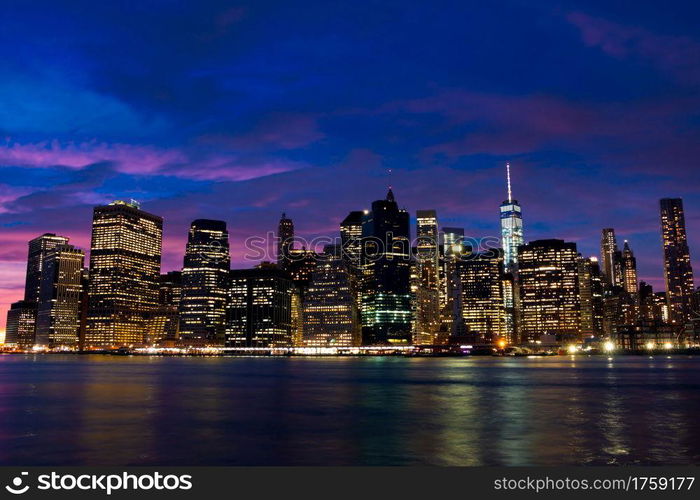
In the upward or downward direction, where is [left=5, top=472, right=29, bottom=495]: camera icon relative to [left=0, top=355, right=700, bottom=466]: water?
upward

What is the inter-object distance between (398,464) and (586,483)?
8957 mm

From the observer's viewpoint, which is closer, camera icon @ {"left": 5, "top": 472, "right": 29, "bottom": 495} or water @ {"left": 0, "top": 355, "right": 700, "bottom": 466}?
camera icon @ {"left": 5, "top": 472, "right": 29, "bottom": 495}

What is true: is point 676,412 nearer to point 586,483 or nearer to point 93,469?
point 586,483

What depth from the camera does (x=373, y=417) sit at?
4853 cm

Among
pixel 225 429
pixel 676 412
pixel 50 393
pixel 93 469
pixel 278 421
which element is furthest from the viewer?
pixel 50 393

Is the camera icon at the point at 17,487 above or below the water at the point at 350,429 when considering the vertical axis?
above

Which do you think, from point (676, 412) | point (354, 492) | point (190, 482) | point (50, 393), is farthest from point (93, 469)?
point (50, 393)

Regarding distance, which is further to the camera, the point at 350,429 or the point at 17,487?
the point at 350,429

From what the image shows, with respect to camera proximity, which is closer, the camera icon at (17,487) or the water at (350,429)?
the camera icon at (17,487)

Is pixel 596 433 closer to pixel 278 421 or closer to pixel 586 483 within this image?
pixel 586 483

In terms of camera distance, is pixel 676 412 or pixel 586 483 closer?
pixel 586 483

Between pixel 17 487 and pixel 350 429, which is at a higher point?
pixel 17 487

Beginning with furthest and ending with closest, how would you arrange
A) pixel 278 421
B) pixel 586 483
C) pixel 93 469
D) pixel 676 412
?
pixel 676 412 < pixel 278 421 < pixel 93 469 < pixel 586 483

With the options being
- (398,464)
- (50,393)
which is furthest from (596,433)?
(50,393)
